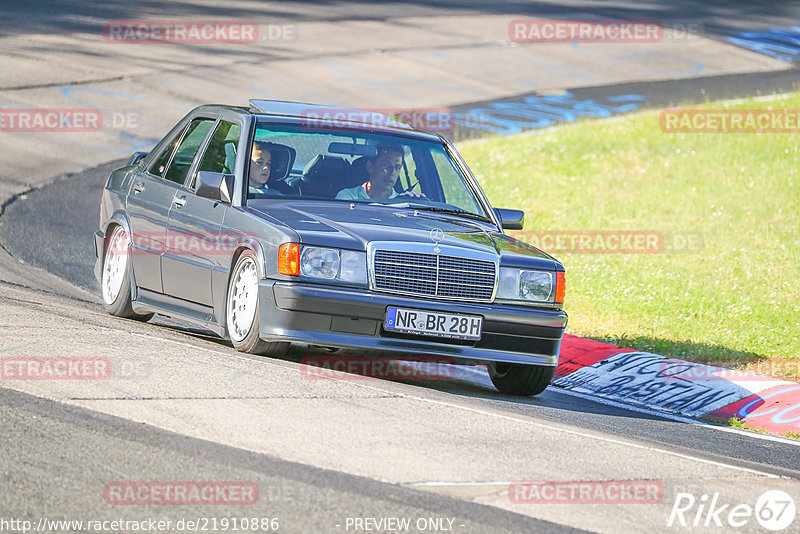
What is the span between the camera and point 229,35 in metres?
29.1

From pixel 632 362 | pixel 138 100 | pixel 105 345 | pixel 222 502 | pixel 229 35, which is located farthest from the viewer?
pixel 229 35

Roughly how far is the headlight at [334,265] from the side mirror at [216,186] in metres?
1.05

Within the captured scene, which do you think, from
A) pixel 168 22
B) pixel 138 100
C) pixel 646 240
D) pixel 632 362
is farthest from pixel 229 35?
pixel 632 362

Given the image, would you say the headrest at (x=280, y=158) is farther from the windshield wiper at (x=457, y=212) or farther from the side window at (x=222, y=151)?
the windshield wiper at (x=457, y=212)

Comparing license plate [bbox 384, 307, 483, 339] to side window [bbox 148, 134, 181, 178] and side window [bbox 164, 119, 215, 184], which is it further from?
side window [bbox 148, 134, 181, 178]

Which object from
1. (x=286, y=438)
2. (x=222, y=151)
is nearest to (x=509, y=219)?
(x=222, y=151)

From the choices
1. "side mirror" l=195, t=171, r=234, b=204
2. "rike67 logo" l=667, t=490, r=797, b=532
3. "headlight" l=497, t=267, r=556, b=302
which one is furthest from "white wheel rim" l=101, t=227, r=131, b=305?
"rike67 logo" l=667, t=490, r=797, b=532

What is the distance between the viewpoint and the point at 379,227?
26.0 ft

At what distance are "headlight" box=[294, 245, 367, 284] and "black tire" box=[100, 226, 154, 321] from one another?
2.37 metres

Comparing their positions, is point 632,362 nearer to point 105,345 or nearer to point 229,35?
point 105,345

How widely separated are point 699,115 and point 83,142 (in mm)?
10728

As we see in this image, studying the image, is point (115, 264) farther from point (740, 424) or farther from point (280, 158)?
point (740, 424)

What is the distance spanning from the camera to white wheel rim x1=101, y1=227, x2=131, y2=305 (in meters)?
9.62

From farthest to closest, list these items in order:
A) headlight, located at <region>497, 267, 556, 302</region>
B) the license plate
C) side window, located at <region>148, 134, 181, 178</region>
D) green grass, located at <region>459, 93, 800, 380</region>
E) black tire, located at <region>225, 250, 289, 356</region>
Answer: green grass, located at <region>459, 93, 800, 380</region>
side window, located at <region>148, 134, 181, 178</region>
headlight, located at <region>497, 267, 556, 302</region>
black tire, located at <region>225, 250, 289, 356</region>
the license plate
